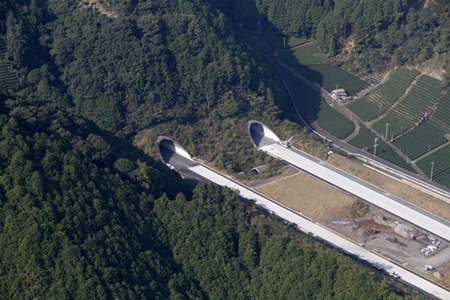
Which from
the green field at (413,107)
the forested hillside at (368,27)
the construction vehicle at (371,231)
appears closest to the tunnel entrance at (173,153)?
the construction vehicle at (371,231)

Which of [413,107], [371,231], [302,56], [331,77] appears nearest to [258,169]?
[371,231]

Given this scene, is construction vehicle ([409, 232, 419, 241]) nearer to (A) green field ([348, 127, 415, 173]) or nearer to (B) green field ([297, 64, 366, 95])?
(A) green field ([348, 127, 415, 173])

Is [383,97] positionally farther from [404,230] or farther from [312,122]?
[404,230]

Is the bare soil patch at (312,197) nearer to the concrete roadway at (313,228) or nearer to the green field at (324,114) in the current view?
the concrete roadway at (313,228)

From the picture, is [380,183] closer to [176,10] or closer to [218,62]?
[218,62]

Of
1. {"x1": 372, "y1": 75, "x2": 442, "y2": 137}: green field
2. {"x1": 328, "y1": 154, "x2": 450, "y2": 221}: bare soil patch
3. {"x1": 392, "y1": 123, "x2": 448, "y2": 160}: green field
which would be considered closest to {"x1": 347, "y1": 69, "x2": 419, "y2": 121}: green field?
{"x1": 372, "y1": 75, "x2": 442, "y2": 137}: green field

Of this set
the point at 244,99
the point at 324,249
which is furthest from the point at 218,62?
the point at 324,249
